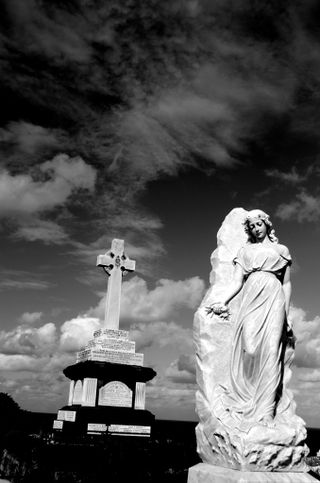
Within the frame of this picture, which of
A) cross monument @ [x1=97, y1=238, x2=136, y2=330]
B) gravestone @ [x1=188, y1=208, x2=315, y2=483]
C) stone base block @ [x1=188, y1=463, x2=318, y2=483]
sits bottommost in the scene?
stone base block @ [x1=188, y1=463, x2=318, y2=483]

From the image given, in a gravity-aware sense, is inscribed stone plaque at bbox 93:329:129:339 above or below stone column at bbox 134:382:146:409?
above

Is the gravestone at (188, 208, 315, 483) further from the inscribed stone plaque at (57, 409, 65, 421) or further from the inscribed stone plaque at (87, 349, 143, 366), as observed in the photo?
the inscribed stone plaque at (57, 409, 65, 421)

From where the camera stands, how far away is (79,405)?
12281mm

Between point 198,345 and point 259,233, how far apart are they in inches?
59.9

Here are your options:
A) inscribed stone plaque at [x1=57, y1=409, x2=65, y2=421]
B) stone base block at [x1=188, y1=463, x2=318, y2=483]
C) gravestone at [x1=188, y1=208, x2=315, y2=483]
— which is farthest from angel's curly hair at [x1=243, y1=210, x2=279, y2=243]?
inscribed stone plaque at [x1=57, y1=409, x2=65, y2=421]

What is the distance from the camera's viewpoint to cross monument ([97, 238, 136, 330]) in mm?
13977

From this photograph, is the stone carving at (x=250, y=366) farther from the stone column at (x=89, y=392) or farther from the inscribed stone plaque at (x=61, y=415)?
the inscribed stone plaque at (x=61, y=415)

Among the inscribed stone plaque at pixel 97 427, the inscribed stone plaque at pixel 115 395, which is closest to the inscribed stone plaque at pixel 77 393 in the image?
the inscribed stone plaque at pixel 115 395

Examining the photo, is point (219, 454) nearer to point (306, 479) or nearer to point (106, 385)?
point (306, 479)

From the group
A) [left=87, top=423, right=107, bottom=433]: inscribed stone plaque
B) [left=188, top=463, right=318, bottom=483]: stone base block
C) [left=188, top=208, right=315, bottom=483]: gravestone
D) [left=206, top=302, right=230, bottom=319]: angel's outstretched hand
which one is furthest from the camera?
[left=87, top=423, right=107, bottom=433]: inscribed stone plaque

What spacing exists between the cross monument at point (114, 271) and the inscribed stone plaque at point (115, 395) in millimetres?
1962

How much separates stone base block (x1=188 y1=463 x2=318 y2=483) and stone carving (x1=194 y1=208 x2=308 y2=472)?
0.19 feet

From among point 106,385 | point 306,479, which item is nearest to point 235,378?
point 306,479

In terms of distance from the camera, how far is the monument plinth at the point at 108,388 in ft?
38.5
